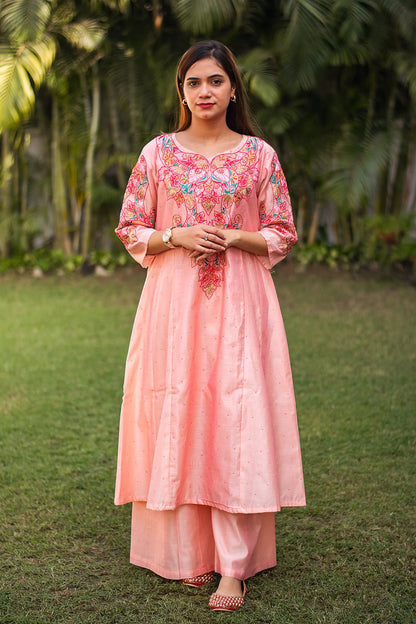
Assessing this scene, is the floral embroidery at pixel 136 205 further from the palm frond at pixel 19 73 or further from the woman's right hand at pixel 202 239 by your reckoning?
the palm frond at pixel 19 73

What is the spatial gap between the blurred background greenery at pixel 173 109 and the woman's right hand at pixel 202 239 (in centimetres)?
613

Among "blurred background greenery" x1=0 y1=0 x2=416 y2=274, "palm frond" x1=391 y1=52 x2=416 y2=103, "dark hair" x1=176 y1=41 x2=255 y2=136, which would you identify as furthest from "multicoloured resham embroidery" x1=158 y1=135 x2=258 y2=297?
"palm frond" x1=391 y1=52 x2=416 y2=103

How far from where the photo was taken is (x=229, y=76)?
264 cm

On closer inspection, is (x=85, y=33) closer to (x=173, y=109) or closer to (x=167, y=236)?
(x=173, y=109)

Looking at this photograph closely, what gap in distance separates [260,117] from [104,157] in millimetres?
2182

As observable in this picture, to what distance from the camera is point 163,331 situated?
268cm

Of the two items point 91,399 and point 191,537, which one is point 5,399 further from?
point 191,537

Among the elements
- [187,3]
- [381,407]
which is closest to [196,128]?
[381,407]

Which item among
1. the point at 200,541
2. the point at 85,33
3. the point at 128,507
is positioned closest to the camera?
the point at 200,541

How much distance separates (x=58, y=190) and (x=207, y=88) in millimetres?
7830

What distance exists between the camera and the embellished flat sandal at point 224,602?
2.55 m

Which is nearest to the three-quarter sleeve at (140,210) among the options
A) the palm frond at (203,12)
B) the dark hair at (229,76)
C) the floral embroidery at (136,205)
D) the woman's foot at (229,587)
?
the floral embroidery at (136,205)

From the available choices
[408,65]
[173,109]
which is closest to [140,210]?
[173,109]

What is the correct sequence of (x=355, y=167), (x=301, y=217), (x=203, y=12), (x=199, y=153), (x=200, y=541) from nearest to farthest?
(x=199, y=153), (x=200, y=541), (x=203, y=12), (x=355, y=167), (x=301, y=217)
